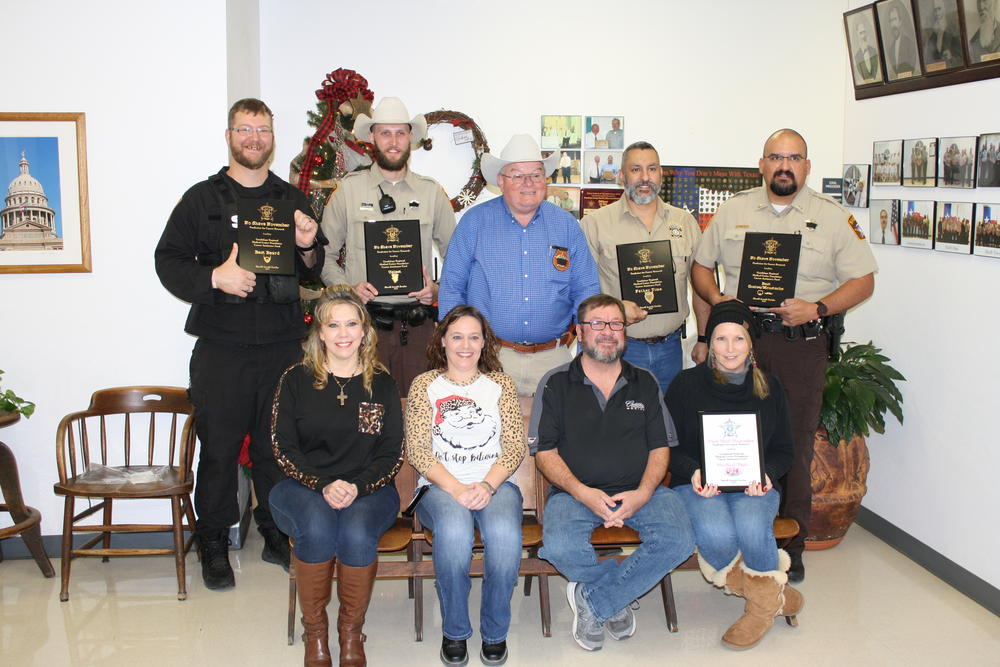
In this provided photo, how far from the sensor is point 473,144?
5.80 metres

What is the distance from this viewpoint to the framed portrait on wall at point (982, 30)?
377 cm

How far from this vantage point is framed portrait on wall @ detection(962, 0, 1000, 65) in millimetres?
3768

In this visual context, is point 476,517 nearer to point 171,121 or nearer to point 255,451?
point 255,451

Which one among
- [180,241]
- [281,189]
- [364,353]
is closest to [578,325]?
[364,353]

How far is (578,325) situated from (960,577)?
2254mm

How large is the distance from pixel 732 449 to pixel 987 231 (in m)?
1.61

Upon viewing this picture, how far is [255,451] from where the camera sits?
4.17 metres

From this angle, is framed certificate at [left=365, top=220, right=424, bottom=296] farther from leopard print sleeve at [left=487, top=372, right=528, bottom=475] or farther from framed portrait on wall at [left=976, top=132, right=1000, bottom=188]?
framed portrait on wall at [left=976, top=132, right=1000, bottom=188]

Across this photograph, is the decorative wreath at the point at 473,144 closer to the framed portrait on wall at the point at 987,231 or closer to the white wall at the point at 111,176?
the white wall at the point at 111,176

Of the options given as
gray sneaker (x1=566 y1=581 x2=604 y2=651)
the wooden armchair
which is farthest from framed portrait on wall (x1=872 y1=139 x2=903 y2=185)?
the wooden armchair

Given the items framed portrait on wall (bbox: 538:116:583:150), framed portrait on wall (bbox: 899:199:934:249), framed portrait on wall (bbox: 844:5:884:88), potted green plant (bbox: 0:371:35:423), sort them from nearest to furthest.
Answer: potted green plant (bbox: 0:371:35:423), framed portrait on wall (bbox: 899:199:934:249), framed portrait on wall (bbox: 844:5:884:88), framed portrait on wall (bbox: 538:116:583:150)

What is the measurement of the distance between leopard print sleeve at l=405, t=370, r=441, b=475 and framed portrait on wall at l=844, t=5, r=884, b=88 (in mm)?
3214

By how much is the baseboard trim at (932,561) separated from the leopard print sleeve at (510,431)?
226 centimetres

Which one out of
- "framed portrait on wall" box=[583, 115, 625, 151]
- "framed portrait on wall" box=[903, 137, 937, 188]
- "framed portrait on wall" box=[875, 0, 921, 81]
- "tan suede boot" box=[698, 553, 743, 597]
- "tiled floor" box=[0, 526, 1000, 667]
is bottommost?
"tiled floor" box=[0, 526, 1000, 667]
